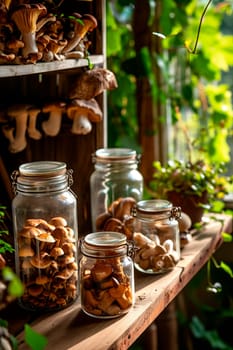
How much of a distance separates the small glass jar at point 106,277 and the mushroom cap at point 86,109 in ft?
1.21

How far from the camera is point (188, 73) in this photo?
2.21m

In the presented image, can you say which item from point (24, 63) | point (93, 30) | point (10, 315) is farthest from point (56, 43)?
point (10, 315)

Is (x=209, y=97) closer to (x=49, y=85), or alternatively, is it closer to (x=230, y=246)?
(x=230, y=246)

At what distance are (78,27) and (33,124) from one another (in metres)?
0.28

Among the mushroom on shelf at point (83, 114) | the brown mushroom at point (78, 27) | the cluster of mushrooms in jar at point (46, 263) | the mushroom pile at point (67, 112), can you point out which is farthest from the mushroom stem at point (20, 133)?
the cluster of mushrooms in jar at point (46, 263)

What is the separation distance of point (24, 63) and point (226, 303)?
1.35 metres

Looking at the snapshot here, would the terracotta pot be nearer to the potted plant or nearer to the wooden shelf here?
the potted plant

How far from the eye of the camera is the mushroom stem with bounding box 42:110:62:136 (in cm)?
150

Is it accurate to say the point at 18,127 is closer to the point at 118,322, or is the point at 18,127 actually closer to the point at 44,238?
the point at 44,238

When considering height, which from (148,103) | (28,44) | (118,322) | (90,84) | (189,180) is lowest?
(118,322)

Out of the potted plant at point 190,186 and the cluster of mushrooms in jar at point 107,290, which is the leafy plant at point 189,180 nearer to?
the potted plant at point 190,186

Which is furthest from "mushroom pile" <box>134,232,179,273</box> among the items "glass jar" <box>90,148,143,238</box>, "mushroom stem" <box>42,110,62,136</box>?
"mushroom stem" <box>42,110,62,136</box>

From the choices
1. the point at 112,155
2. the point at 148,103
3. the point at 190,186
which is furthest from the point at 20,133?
the point at 148,103

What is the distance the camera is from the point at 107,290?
115 cm
